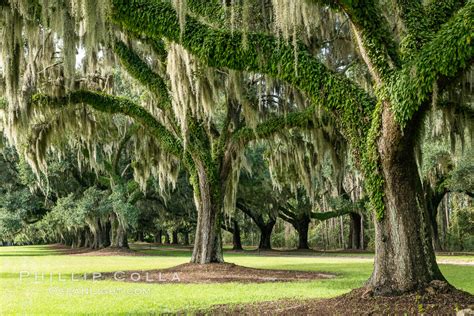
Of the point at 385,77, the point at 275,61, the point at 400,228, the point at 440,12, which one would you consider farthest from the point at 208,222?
the point at 440,12

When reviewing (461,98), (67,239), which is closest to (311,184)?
(461,98)

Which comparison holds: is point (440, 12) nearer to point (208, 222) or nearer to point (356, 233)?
point (208, 222)

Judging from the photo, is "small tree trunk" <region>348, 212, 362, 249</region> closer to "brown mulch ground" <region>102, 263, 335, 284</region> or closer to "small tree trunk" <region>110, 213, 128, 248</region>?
"small tree trunk" <region>110, 213, 128, 248</region>

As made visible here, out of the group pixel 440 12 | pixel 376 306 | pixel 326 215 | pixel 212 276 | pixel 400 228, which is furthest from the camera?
Result: pixel 326 215

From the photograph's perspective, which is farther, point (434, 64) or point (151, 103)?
point (151, 103)

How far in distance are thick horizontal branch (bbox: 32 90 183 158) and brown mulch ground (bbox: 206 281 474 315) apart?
670 centimetres

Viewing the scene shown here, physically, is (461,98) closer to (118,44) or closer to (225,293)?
(225,293)

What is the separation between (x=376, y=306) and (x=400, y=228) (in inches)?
44.2

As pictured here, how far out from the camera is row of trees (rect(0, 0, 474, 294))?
621 centimetres

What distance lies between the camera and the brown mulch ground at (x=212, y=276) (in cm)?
1075

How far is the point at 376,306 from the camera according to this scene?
5793 mm

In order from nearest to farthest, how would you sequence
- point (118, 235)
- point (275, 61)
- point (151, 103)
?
point (275, 61)
point (151, 103)
point (118, 235)

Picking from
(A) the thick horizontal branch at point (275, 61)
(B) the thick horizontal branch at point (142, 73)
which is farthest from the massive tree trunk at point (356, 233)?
(A) the thick horizontal branch at point (275, 61)

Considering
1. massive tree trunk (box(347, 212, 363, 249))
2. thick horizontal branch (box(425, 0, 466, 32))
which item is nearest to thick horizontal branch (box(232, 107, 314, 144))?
thick horizontal branch (box(425, 0, 466, 32))
